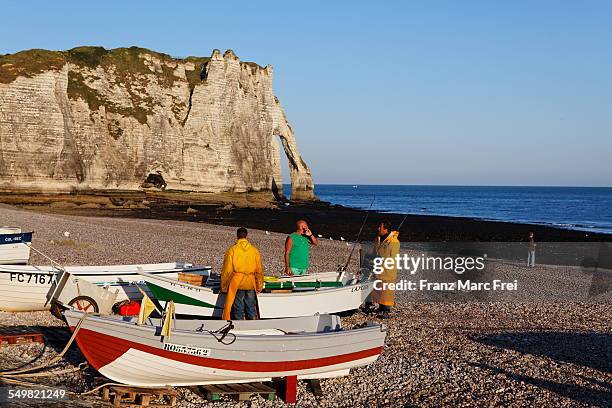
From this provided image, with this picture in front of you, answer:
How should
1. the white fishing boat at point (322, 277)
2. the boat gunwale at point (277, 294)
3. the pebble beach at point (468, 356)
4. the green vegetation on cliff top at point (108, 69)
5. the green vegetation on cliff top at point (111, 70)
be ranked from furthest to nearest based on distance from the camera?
the green vegetation on cliff top at point (111, 70) < the green vegetation on cliff top at point (108, 69) < the white fishing boat at point (322, 277) < the boat gunwale at point (277, 294) < the pebble beach at point (468, 356)

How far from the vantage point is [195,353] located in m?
9.25

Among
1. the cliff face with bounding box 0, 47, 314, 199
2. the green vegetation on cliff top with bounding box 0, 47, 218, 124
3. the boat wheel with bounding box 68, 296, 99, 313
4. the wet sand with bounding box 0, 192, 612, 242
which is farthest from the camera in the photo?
the green vegetation on cliff top with bounding box 0, 47, 218, 124

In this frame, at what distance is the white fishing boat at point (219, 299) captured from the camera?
511 inches

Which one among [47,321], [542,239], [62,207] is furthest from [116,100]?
[47,321]

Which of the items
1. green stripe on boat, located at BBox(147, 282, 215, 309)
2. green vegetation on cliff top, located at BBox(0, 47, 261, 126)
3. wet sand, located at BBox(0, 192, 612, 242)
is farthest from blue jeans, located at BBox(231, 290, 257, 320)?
green vegetation on cliff top, located at BBox(0, 47, 261, 126)

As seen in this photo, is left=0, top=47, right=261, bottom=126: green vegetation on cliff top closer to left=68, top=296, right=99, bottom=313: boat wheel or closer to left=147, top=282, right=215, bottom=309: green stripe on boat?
left=68, top=296, right=99, bottom=313: boat wheel

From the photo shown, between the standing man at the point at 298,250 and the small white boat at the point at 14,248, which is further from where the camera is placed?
the small white boat at the point at 14,248

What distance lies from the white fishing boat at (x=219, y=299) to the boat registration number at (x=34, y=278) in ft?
8.80

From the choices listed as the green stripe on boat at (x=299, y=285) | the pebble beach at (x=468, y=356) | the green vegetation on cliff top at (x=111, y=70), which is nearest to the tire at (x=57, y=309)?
the pebble beach at (x=468, y=356)

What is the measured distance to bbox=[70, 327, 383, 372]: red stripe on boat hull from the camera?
9156 mm

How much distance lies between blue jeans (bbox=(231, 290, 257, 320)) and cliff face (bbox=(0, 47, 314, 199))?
5874 centimetres

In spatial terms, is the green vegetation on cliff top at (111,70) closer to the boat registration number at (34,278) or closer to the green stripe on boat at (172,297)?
the boat registration number at (34,278)

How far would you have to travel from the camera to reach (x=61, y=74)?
67.4 metres

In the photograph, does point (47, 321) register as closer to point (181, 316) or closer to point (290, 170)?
point (181, 316)
